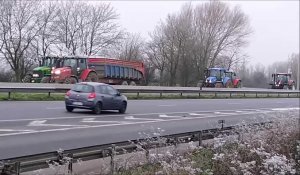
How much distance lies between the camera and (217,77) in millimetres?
31172

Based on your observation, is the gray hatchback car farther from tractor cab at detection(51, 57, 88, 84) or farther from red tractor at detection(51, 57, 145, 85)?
tractor cab at detection(51, 57, 88, 84)

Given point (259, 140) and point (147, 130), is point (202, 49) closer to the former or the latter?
point (147, 130)

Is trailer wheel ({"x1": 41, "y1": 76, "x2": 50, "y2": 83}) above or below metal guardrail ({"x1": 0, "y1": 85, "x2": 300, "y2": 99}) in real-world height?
Answer: above

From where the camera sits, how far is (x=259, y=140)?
10.7 metres

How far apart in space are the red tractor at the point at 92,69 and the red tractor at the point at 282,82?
18791 mm

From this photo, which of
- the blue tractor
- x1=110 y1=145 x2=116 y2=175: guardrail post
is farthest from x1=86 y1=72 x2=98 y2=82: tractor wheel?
x1=110 y1=145 x2=116 y2=175: guardrail post

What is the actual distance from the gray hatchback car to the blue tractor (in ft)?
19.9

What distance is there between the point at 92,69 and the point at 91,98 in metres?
12.2

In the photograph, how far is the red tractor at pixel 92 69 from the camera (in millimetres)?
32094

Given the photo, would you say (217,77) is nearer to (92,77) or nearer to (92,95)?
(92,77)

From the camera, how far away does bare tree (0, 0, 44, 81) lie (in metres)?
47.3

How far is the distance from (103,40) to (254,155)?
37129 millimetres

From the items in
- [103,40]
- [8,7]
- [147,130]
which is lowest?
[147,130]

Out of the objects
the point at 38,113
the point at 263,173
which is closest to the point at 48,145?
the point at 263,173
